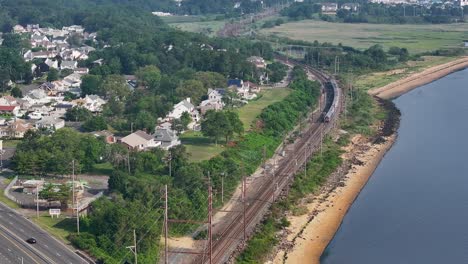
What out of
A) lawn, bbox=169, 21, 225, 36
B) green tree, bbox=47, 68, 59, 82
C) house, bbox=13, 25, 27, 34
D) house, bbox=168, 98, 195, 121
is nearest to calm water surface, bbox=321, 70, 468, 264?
house, bbox=168, 98, 195, 121

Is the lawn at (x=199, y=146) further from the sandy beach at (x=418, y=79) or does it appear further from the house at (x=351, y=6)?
the house at (x=351, y=6)

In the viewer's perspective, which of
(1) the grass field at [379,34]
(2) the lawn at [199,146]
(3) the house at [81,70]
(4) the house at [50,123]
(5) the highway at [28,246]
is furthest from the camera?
(1) the grass field at [379,34]

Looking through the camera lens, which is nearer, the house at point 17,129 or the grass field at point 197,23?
the house at point 17,129

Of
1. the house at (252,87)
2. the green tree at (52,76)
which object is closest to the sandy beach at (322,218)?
the house at (252,87)

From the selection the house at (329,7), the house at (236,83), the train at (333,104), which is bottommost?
the train at (333,104)

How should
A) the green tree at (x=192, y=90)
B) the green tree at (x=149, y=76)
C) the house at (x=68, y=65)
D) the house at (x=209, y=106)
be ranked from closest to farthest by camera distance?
the house at (x=209, y=106) → the green tree at (x=192, y=90) → the green tree at (x=149, y=76) → the house at (x=68, y=65)

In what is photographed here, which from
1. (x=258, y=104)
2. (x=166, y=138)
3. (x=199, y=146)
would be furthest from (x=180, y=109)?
(x=199, y=146)

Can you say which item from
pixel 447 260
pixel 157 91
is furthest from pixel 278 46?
pixel 447 260
